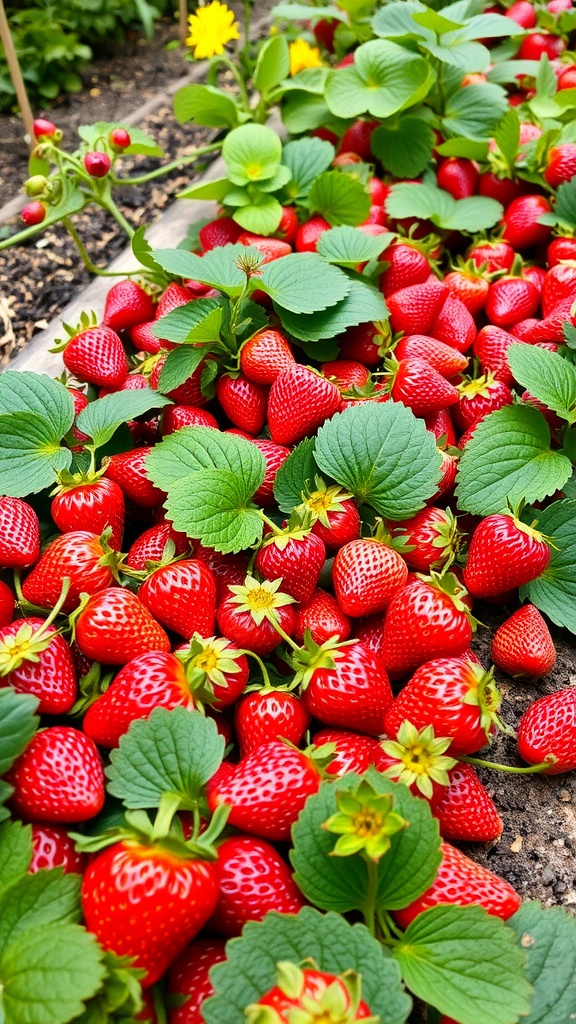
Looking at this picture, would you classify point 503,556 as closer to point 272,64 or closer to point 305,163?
point 305,163

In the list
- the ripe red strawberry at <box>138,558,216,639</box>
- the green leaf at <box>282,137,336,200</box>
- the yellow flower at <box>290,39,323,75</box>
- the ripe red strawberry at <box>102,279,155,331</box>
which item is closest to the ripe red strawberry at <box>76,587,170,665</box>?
the ripe red strawberry at <box>138,558,216,639</box>

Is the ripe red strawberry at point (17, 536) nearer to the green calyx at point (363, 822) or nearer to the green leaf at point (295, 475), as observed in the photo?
the green leaf at point (295, 475)

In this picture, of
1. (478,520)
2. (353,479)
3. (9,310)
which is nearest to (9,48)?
(9,310)

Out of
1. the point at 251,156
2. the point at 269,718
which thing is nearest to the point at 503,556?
the point at 269,718

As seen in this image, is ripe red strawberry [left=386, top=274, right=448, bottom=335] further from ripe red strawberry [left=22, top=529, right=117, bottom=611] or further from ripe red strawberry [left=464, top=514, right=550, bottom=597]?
ripe red strawberry [left=22, top=529, right=117, bottom=611]

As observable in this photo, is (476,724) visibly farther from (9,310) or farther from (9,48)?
(9,48)

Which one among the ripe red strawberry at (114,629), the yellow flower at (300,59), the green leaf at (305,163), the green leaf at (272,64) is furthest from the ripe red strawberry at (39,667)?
the yellow flower at (300,59)
